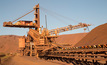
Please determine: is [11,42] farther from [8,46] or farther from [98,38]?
[98,38]

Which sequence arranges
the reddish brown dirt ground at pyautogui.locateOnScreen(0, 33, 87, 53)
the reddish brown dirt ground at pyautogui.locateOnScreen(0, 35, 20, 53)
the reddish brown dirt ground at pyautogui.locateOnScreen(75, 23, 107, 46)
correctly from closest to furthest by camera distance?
the reddish brown dirt ground at pyautogui.locateOnScreen(75, 23, 107, 46) → the reddish brown dirt ground at pyautogui.locateOnScreen(0, 35, 20, 53) → the reddish brown dirt ground at pyautogui.locateOnScreen(0, 33, 87, 53)

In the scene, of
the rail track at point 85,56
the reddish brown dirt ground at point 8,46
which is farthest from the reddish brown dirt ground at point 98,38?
the reddish brown dirt ground at point 8,46

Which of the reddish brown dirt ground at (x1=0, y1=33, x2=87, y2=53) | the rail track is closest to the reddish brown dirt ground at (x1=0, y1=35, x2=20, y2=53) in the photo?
the reddish brown dirt ground at (x1=0, y1=33, x2=87, y2=53)

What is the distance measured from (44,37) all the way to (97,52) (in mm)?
21568

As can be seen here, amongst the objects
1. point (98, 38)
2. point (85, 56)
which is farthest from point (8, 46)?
point (98, 38)

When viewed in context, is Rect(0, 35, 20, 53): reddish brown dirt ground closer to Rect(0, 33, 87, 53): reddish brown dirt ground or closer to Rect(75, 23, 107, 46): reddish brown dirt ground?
Rect(0, 33, 87, 53): reddish brown dirt ground

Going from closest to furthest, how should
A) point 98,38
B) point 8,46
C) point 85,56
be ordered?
point 85,56, point 98,38, point 8,46

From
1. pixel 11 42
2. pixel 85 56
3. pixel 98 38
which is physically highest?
pixel 98 38

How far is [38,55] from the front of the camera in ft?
97.9

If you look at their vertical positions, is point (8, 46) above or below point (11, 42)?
below

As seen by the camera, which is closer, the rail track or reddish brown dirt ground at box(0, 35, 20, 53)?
the rail track

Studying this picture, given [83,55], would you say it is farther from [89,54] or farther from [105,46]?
[105,46]

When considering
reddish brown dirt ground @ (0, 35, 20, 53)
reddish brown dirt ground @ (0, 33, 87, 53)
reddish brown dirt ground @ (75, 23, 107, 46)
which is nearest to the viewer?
reddish brown dirt ground @ (75, 23, 107, 46)

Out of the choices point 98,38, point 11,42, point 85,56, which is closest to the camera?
point 85,56
